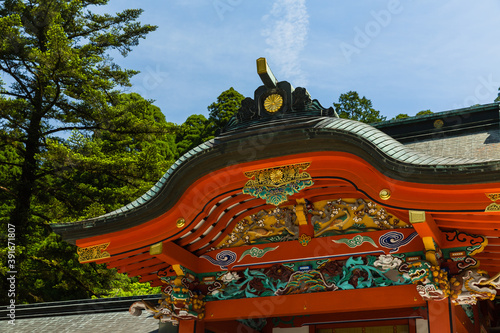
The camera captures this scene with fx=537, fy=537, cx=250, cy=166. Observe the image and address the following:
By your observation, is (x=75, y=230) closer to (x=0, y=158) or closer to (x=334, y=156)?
(x=334, y=156)

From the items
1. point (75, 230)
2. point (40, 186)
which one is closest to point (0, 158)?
point (40, 186)

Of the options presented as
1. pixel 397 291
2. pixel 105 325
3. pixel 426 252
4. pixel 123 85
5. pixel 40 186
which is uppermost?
pixel 123 85

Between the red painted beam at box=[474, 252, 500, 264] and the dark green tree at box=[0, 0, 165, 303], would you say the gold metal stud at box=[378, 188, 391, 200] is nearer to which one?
the red painted beam at box=[474, 252, 500, 264]

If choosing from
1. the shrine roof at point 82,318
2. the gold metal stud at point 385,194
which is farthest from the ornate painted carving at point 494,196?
the shrine roof at point 82,318

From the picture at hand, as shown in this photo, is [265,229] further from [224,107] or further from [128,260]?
[224,107]

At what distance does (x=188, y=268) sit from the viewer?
5.99 m

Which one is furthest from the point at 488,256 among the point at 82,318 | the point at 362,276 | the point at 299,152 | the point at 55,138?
the point at 55,138

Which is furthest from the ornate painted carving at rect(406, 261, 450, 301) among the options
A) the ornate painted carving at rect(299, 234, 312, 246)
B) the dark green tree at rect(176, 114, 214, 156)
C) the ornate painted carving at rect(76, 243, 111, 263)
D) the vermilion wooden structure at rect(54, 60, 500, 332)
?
the dark green tree at rect(176, 114, 214, 156)

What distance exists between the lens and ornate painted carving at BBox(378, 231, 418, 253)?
5202 millimetres

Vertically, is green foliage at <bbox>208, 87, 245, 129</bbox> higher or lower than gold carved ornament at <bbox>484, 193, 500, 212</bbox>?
higher

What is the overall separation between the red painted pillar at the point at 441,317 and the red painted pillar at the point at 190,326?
248 cm

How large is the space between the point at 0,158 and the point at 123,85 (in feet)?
17.9

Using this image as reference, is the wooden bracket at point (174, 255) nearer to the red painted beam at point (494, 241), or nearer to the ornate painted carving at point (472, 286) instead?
the ornate painted carving at point (472, 286)

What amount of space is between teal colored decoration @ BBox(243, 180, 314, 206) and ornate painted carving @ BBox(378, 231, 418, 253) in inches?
36.1
